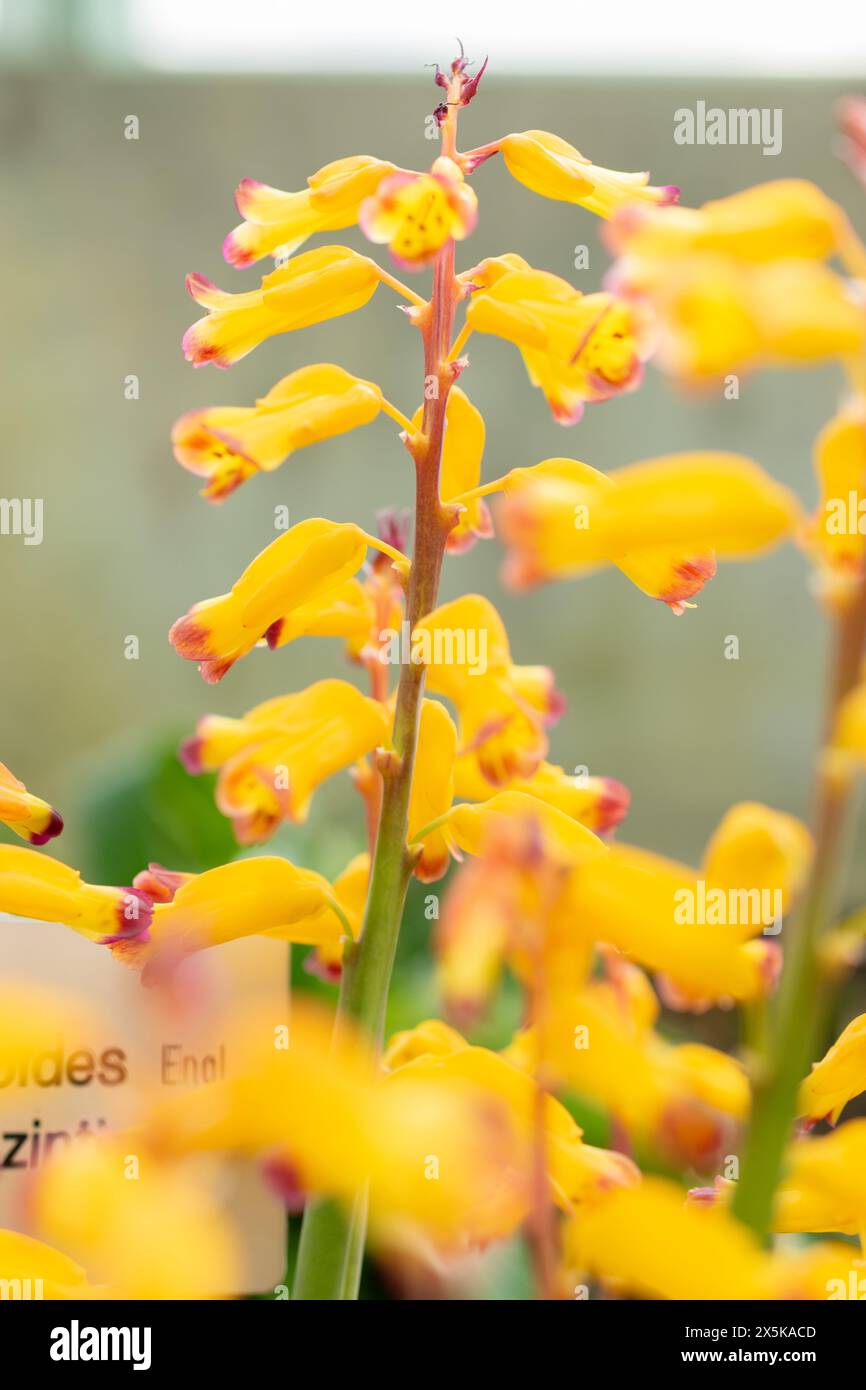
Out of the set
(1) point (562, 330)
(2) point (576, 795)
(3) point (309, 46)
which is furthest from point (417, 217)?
(3) point (309, 46)

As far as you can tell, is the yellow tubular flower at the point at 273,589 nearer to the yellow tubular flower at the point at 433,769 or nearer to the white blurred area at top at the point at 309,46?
the yellow tubular flower at the point at 433,769

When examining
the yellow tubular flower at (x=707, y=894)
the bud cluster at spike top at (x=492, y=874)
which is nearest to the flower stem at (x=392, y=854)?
the bud cluster at spike top at (x=492, y=874)

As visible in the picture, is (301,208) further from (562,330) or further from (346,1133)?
(346,1133)

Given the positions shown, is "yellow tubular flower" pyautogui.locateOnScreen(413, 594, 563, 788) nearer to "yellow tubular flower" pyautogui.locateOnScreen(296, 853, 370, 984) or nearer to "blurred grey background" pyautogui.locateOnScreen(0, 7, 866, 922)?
"yellow tubular flower" pyautogui.locateOnScreen(296, 853, 370, 984)

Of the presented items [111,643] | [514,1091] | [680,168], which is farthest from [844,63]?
[514,1091]
